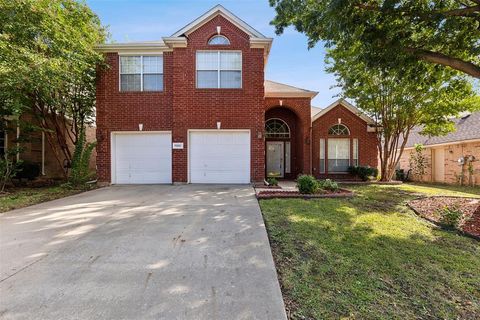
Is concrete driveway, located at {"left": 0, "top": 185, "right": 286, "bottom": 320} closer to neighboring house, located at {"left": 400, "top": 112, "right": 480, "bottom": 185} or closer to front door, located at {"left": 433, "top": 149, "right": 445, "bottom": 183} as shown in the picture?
neighboring house, located at {"left": 400, "top": 112, "right": 480, "bottom": 185}

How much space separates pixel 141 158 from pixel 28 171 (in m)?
5.56

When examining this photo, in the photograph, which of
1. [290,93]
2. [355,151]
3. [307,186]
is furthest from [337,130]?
[307,186]

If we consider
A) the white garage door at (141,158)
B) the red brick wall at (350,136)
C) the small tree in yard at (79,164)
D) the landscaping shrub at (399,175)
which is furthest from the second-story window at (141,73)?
the landscaping shrub at (399,175)

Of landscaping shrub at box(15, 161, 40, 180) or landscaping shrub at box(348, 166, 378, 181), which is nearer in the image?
landscaping shrub at box(15, 161, 40, 180)

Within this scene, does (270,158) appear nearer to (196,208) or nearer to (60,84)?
(196,208)

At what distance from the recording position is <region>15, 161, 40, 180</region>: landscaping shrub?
1206cm

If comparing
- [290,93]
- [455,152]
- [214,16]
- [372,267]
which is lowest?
[372,267]

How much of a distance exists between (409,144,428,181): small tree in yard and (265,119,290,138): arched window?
9.69m

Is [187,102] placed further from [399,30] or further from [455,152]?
[455,152]

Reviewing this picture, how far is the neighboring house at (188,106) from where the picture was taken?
11.1 m

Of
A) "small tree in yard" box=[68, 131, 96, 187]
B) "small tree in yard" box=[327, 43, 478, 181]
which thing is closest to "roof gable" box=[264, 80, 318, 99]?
"small tree in yard" box=[327, 43, 478, 181]

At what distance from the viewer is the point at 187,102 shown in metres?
11.2

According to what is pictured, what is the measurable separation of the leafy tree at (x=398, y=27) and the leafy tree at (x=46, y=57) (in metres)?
7.66

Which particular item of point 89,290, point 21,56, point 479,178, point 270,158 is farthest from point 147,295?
point 479,178
